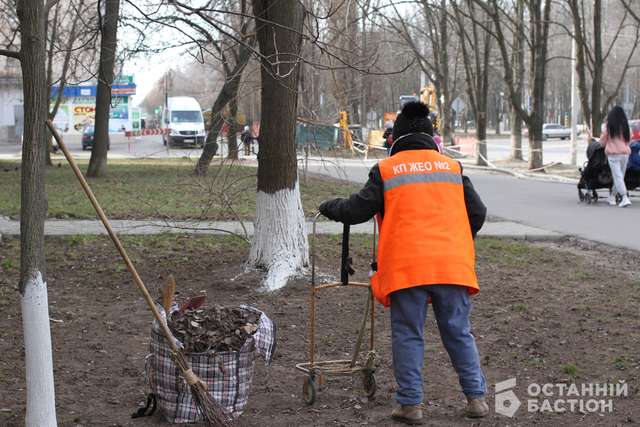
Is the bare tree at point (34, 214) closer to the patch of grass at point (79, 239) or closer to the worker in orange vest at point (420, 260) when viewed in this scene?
the worker in orange vest at point (420, 260)

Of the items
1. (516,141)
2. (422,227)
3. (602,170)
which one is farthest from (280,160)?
(516,141)

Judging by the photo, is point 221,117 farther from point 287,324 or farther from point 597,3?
point 597,3

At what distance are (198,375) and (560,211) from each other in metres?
12.5

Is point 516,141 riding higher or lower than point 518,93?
lower

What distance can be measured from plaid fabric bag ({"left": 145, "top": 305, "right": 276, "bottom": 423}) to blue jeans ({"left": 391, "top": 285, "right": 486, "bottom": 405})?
0.86 m

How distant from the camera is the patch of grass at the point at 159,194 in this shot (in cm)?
1330

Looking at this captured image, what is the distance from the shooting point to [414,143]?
512 cm

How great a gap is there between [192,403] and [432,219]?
1.64 metres

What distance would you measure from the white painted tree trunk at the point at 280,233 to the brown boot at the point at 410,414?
361cm

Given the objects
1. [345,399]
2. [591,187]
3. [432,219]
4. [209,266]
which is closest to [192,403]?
[345,399]

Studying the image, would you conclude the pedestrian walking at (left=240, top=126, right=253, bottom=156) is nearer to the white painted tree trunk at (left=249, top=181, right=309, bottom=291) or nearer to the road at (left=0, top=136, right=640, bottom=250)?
the road at (left=0, top=136, right=640, bottom=250)

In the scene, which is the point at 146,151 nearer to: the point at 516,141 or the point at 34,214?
the point at 516,141

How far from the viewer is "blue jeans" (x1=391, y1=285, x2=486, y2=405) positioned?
4.91 m

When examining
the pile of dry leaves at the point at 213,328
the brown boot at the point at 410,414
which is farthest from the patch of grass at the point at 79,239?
the brown boot at the point at 410,414
